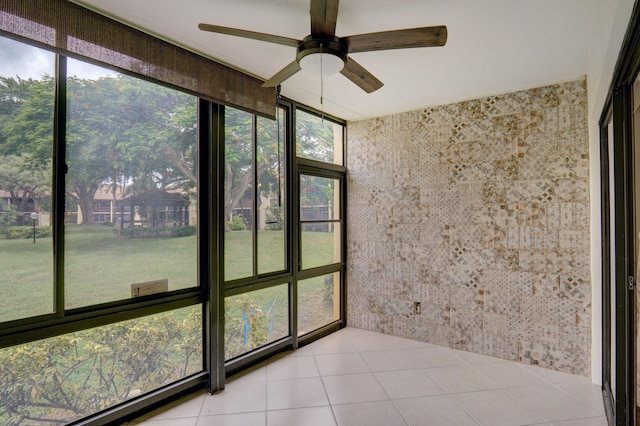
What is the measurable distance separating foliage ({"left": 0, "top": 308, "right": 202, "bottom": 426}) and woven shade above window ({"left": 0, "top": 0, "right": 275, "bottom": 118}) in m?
1.66

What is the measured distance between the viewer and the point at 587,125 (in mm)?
2793

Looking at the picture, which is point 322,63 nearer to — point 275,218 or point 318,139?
point 275,218

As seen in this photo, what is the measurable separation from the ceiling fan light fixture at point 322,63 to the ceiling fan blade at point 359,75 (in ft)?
0.25

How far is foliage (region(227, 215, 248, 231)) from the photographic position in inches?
112

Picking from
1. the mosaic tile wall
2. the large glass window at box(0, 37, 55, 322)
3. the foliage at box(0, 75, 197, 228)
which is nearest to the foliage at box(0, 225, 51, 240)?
the large glass window at box(0, 37, 55, 322)

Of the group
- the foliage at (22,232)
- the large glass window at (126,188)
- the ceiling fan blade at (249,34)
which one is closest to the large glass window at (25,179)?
the foliage at (22,232)

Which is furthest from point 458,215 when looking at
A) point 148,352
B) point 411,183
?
point 148,352

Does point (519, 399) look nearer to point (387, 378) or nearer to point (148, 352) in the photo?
point (387, 378)

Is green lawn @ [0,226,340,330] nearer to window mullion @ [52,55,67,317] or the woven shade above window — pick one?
window mullion @ [52,55,67,317]

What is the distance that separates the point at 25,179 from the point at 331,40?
5.97 ft

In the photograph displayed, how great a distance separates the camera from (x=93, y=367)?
6.89 feet

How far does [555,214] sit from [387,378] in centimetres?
205

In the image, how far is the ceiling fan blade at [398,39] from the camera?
5.08ft

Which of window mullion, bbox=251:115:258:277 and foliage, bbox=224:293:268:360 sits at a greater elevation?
window mullion, bbox=251:115:258:277
